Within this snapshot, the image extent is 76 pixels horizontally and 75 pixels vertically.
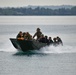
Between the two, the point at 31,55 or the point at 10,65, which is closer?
the point at 10,65

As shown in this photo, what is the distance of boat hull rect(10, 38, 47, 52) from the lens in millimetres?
44719

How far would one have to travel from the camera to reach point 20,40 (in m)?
44.5

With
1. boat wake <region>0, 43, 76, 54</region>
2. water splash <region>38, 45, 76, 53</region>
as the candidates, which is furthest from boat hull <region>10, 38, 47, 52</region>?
water splash <region>38, 45, 76, 53</region>

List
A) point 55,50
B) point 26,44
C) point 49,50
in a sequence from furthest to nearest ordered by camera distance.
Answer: point 55,50, point 49,50, point 26,44

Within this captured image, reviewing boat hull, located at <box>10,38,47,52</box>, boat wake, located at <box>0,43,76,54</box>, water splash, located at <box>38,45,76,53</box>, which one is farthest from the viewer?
water splash, located at <box>38,45,76,53</box>

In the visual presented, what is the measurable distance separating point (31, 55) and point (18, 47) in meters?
1.60

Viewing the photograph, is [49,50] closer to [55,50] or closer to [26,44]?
[55,50]

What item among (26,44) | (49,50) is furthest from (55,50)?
(26,44)

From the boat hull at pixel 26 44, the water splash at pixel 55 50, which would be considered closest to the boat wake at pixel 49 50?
the water splash at pixel 55 50

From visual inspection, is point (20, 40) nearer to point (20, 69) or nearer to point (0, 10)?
point (20, 69)

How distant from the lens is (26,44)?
45000 mm

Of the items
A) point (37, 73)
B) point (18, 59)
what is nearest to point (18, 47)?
point (18, 59)

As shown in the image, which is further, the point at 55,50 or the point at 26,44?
the point at 55,50

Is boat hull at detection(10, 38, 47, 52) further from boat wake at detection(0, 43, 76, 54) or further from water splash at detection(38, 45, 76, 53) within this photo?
water splash at detection(38, 45, 76, 53)
